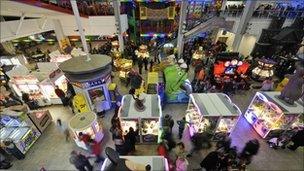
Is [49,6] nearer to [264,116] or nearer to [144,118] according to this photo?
[144,118]

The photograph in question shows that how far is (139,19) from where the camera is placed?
52.5 feet

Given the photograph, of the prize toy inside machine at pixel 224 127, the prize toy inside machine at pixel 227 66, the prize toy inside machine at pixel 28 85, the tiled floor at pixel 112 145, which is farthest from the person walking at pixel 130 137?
the prize toy inside machine at pixel 227 66

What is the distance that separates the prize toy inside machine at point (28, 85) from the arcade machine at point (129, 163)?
7163 mm

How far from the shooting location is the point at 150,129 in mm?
6902

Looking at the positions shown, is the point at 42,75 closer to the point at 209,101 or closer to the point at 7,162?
the point at 7,162

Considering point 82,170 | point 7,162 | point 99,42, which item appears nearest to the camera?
point 82,170

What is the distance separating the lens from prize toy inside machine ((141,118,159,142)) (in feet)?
21.8

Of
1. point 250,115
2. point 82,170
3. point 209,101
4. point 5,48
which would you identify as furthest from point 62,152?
point 5,48

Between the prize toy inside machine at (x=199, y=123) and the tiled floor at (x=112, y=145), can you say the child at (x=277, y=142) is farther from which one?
the prize toy inside machine at (x=199, y=123)

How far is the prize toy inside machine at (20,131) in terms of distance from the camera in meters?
6.82

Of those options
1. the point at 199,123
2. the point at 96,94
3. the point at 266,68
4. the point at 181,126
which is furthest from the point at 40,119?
the point at 266,68

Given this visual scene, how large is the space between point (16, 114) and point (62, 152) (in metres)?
2.36

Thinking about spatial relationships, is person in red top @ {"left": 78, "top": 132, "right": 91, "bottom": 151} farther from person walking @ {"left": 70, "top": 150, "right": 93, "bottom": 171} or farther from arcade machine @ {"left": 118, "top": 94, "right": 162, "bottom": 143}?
arcade machine @ {"left": 118, "top": 94, "right": 162, "bottom": 143}

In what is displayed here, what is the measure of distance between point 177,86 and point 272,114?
429cm
